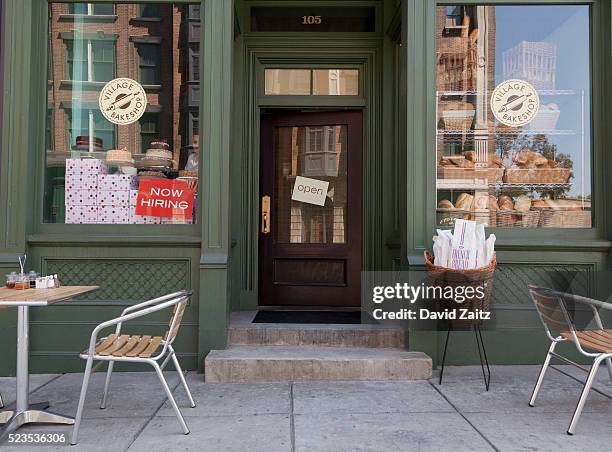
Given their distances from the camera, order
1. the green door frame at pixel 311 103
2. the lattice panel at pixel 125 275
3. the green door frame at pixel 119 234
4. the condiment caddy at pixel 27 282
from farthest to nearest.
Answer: the green door frame at pixel 311 103, the lattice panel at pixel 125 275, the green door frame at pixel 119 234, the condiment caddy at pixel 27 282

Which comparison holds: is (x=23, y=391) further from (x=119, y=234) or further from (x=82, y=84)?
(x=82, y=84)

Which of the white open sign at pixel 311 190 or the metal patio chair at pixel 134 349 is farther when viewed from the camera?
the white open sign at pixel 311 190

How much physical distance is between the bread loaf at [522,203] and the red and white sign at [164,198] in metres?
3.19

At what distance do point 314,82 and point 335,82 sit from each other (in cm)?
25

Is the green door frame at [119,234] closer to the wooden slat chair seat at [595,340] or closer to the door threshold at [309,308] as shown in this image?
the door threshold at [309,308]

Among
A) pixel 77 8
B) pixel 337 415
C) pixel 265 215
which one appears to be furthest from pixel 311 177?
pixel 337 415

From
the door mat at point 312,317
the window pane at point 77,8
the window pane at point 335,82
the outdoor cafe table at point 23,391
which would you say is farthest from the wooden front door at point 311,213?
the outdoor cafe table at point 23,391

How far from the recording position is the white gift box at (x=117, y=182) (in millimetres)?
5148

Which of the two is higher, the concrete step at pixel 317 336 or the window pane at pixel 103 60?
the window pane at pixel 103 60

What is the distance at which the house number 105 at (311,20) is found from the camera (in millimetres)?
6172

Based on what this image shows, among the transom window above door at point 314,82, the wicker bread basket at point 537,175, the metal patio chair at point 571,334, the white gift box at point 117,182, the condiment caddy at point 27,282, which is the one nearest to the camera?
the metal patio chair at point 571,334

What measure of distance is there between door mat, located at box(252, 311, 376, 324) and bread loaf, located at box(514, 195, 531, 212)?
183 cm

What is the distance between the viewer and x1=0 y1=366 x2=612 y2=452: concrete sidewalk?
326 cm

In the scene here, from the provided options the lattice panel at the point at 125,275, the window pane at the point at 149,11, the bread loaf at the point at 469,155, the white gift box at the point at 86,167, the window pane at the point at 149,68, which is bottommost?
the lattice panel at the point at 125,275
